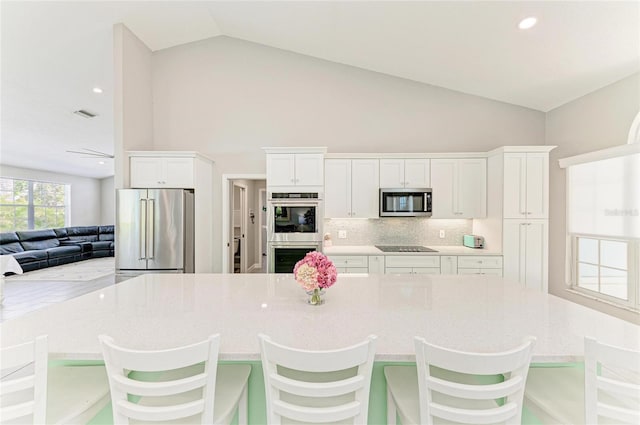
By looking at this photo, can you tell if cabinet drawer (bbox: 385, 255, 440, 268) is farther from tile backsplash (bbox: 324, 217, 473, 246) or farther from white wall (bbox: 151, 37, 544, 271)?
white wall (bbox: 151, 37, 544, 271)

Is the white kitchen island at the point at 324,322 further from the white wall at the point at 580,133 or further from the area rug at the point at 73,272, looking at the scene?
the area rug at the point at 73,272

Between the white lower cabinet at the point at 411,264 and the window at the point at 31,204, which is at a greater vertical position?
the window at the point at 31,204

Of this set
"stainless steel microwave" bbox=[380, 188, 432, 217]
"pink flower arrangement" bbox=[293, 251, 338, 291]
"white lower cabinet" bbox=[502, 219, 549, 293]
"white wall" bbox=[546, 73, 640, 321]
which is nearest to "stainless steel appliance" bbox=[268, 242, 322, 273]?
"stainless steel microwave" bbox=[380, 188, 432, 217]

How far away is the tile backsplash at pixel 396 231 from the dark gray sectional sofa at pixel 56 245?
7856 millimetres

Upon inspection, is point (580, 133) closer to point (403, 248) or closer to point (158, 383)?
point (403, 248)

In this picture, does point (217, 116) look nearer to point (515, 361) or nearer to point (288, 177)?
point (288, 177)

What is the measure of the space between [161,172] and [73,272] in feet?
17.5

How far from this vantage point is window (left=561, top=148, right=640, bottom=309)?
3.13 meters

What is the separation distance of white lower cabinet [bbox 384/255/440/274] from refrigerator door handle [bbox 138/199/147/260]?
3.21 meters

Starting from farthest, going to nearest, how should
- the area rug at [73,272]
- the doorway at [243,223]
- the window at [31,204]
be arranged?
the window at [31,204]
the area rug at [73,272]
the doorway at [243,223]

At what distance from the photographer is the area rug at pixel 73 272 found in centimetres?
649

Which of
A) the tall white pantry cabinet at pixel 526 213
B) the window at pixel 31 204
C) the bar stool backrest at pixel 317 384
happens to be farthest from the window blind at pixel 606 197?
the window at pixel 31 204

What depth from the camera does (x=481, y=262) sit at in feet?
13.0

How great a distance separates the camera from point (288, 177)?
13.6 feet
